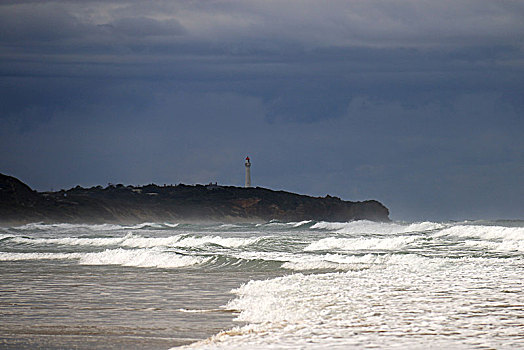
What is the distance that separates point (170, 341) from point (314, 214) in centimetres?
8825

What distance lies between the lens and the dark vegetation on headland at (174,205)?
72938 mm

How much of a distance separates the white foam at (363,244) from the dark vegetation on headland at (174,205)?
5173 cm

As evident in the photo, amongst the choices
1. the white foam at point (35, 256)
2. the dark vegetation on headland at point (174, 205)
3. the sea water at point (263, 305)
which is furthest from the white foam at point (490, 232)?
the dark vegetation on headland at point (174, 205)

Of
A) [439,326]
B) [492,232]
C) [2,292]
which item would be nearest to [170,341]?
[439,326]

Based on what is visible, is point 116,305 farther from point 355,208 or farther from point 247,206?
point 355,208

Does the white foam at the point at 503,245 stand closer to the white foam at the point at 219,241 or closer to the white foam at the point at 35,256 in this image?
the white foam at the point at 219,241

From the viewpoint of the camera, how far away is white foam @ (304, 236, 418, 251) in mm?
23031

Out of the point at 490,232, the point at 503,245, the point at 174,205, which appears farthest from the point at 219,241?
the point at 174,205

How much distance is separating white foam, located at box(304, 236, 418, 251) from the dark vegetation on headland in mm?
51734

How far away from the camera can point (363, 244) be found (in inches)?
928

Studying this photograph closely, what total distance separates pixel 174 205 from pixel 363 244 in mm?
69207

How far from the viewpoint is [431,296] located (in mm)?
8977

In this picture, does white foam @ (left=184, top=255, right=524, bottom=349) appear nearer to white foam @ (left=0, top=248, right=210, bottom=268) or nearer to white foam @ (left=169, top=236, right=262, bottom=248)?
white foam @ (left=0, top=248, right=210, bottom=268)

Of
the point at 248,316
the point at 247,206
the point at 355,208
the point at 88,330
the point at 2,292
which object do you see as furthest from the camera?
the point at 355,208
